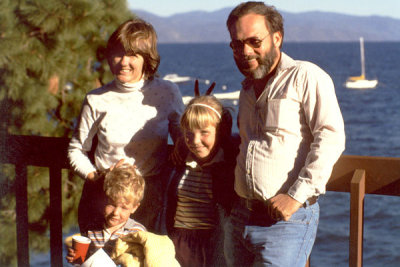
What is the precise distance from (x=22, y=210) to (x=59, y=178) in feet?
1.07

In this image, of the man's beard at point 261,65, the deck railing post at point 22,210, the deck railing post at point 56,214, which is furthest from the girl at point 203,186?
the deck railing post at point 22,210

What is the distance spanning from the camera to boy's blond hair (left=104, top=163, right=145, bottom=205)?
7.23ft

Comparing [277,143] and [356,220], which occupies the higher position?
[277,143]

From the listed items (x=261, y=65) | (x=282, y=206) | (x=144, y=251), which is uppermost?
(x=261, y=65)

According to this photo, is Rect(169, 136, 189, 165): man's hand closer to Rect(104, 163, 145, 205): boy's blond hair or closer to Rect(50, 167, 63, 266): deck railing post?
Rect(104, 163, 145, 205): boy's blond hair

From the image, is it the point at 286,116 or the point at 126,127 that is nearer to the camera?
the point at 286,116

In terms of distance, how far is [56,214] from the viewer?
273 centimetres

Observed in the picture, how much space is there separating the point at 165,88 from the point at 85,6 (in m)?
3.42

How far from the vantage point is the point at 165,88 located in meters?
2.52

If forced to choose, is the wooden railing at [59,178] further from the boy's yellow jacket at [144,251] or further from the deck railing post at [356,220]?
the boy's yellow jacket at [144,251]

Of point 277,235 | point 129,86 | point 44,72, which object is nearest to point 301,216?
point 277,235

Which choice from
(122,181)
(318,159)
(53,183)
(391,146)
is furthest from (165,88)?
(391,146)

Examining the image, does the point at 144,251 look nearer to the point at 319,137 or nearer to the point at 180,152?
the point at 180,152

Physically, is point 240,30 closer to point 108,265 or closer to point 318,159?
point 318,159
